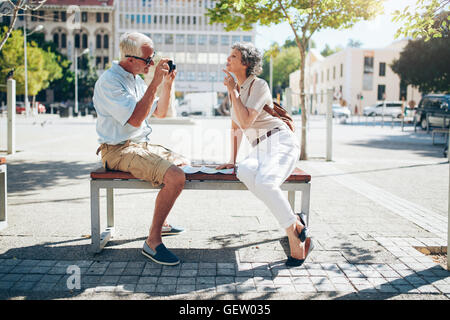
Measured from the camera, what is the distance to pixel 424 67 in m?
37.9

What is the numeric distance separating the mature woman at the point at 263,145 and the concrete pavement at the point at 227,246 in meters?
0.29

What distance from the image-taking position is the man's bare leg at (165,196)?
12.0ft

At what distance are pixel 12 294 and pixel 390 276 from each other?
2620mm

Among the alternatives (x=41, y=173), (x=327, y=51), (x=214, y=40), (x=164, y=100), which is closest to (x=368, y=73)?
(x=214, y=40)

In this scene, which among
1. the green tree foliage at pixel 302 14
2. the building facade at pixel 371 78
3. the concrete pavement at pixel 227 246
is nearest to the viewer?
the concrete pavement at pixel 227 246

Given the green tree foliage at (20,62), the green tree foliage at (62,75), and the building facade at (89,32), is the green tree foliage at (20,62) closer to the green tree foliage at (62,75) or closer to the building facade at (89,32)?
the green tree foliage at (62,75)

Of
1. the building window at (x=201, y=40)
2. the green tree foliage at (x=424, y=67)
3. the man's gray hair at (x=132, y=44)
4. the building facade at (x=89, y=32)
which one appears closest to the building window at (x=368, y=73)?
the green tree foliage at (x=424, y=67)

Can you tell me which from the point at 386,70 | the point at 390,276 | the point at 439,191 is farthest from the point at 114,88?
the point at 386,70

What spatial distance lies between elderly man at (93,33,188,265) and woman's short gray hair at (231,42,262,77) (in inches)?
23.7

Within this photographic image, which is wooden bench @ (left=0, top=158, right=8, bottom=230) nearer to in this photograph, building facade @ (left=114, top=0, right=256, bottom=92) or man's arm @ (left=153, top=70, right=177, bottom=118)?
man's arm @ (left=153, top=70, right=177, bottom=118)

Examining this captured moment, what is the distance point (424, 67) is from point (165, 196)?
3886 cm

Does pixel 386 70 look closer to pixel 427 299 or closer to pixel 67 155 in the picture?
pixel 67 155

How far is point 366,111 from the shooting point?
1852 inches

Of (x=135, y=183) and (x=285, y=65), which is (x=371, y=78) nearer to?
(x=285, y=65)
